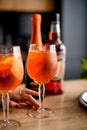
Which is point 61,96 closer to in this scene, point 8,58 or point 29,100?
point 29,100

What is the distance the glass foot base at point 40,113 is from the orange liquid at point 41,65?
0.32 feet

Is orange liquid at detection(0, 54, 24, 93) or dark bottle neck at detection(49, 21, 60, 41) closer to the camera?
orange liquid at detection(0, 54, 24, 93)

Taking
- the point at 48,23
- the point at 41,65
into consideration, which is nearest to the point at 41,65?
the point at 41,65

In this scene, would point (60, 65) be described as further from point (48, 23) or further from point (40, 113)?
point (48, 23)

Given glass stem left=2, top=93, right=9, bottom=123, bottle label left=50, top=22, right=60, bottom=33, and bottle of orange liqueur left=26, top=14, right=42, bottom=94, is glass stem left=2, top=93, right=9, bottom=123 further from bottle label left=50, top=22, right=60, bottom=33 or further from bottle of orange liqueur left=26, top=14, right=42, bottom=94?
bottle label left=50, top=22, right=60, bottom=33

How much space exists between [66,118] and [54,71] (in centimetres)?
15

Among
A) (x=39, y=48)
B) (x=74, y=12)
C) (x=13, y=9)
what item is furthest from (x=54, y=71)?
(x=74, y=12)

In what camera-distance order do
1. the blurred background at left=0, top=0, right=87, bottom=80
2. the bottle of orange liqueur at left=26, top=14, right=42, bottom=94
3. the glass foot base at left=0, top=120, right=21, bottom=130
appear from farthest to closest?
the blurred background at left=0, top=0, right=87, bottom=80 < the bottle of orange liqueur at left=26, top=14, right=42, bottom=94 < the glass foot base at left=0, top=120, right=21, bottom=130

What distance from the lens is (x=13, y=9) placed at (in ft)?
11.1

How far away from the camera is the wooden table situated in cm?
74

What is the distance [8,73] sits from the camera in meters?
0.73

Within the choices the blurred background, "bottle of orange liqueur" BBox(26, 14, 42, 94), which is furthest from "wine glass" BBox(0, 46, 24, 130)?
the blurred background

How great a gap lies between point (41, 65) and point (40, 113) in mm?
144

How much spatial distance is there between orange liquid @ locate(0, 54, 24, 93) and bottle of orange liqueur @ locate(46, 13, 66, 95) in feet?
1.02
